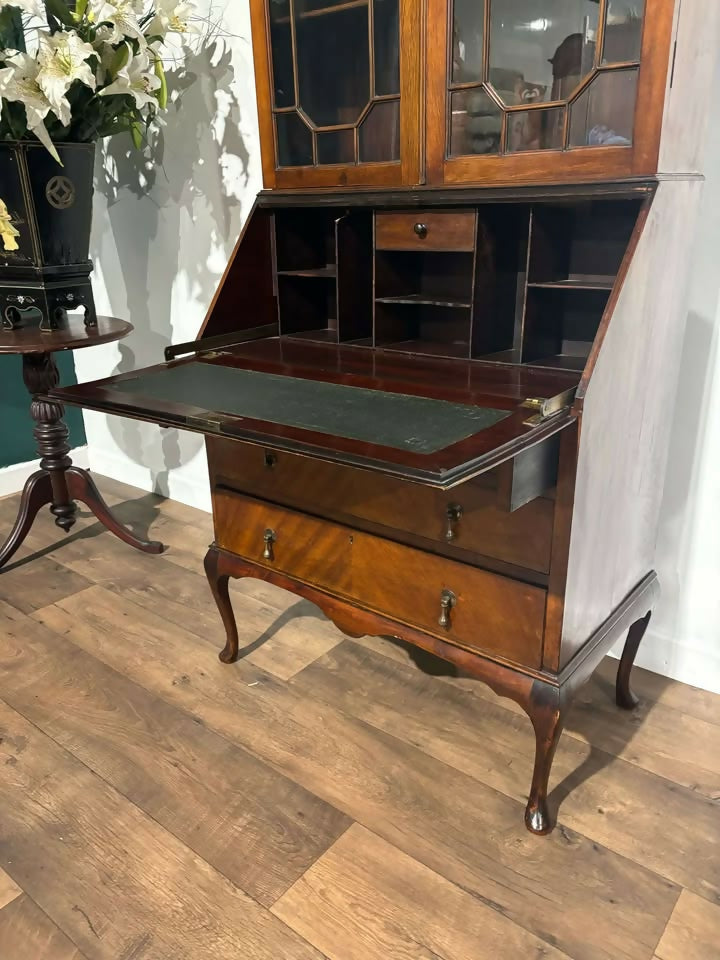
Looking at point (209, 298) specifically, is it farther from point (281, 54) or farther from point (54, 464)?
point (281, 54)

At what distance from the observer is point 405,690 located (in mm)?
1768

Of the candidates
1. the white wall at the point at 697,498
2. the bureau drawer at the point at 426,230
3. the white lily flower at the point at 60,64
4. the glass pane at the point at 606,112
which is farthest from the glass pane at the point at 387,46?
the white lily flower at the point at 60,64

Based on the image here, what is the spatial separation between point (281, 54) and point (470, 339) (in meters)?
0.71

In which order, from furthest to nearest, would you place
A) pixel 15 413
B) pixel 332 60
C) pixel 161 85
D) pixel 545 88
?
pixel 15 413 < pixel 161 85 < pixel 332 60 < pixel 545 88

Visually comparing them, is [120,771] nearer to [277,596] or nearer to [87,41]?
[277,596]

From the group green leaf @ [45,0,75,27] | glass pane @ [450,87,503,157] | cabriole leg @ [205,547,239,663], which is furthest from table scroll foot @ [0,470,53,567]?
glass pane @ [450,87,503,157]

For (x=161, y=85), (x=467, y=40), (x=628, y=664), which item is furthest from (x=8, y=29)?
(x=628, y=664)

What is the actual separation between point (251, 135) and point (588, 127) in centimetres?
127

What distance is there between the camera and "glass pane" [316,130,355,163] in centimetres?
146

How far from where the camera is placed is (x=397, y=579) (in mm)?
1367

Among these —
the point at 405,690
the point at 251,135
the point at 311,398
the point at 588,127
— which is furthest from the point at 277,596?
the point at 588,127

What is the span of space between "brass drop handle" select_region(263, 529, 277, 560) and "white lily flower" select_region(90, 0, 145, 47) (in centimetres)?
122

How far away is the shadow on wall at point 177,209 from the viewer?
222 centimetres

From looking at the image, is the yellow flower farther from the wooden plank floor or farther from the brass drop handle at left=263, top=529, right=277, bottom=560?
the wooden plank floor
